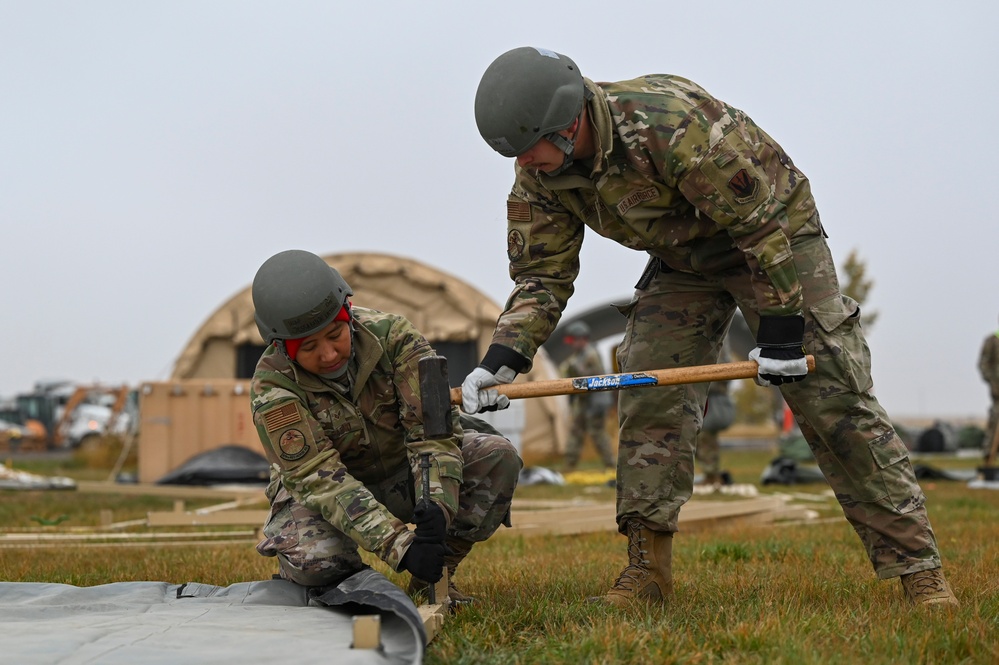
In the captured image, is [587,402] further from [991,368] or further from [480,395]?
[480,395]

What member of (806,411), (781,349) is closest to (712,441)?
(806,411)

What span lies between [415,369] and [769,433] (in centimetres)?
3611

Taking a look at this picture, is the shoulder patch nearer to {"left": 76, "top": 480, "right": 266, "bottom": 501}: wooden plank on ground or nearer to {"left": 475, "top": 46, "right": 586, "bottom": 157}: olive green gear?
{"left": 475, "top": 46, "right": 586, "bottom": 157}: olive green gear

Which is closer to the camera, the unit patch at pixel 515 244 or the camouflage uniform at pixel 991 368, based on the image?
the unit patch at pixel 515 244

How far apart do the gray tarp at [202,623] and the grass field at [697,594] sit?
0.25 meters

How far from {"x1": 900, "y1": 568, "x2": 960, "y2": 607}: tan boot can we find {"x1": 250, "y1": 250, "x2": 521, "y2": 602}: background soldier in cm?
146

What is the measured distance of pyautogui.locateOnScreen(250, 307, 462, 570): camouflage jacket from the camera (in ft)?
11.8

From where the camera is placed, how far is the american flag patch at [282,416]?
12.2ft

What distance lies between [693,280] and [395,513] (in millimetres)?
1442

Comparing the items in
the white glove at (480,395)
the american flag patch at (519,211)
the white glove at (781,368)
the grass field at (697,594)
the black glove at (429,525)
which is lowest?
the grass field at (697,594)

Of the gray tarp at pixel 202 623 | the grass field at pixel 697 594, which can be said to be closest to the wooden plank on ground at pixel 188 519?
the grass field at pixel 697 594

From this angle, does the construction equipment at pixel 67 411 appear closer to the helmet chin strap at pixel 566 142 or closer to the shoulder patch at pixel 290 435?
the shoulder patch at pixel 290 435

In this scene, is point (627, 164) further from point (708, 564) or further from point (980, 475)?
point (980, 475)

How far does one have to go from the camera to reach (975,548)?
5.55 metres
